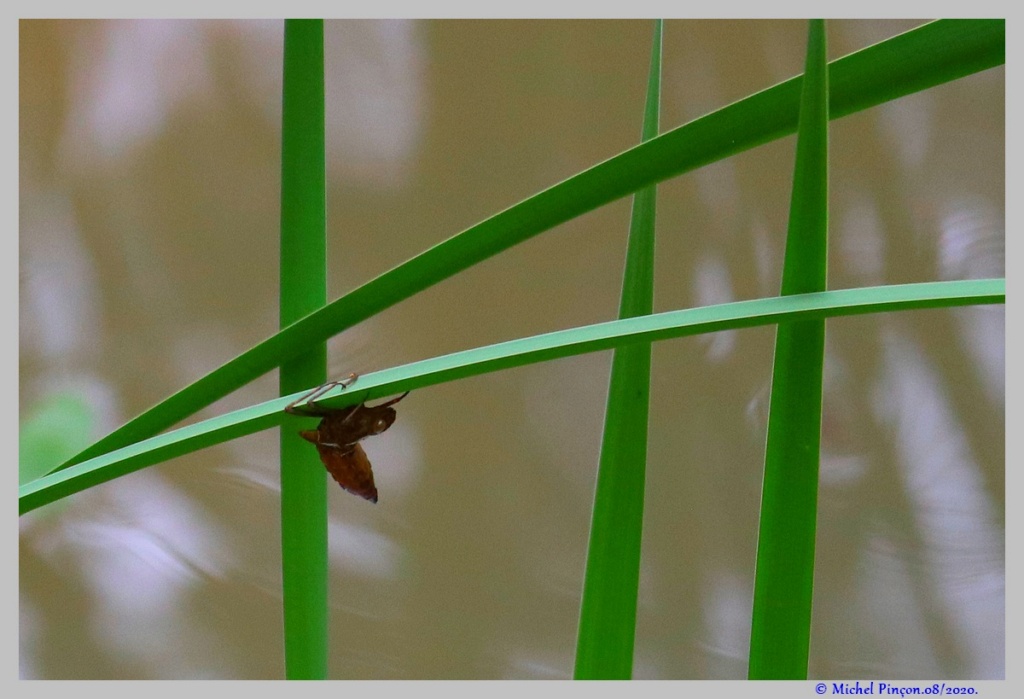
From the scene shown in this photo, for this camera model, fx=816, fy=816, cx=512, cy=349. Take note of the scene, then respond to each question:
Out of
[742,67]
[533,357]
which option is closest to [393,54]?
[742,67]

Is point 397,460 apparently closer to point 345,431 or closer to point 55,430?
point 55,430

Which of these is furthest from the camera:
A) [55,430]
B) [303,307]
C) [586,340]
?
[55,430]

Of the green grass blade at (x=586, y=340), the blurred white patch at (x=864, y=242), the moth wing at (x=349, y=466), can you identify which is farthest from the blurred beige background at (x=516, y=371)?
the green grass blade at (x=586, y=340)

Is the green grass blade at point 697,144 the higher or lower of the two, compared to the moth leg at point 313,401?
higher

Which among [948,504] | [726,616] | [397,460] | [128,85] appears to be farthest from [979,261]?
[128,85]

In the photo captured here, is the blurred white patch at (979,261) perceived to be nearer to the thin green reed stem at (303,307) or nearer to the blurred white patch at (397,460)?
the blurred white patch at (397,460)

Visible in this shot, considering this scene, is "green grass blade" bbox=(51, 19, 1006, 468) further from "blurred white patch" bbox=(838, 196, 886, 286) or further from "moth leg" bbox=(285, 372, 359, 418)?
"blurred white patch" bbox=(838, 196, 886, 286)
